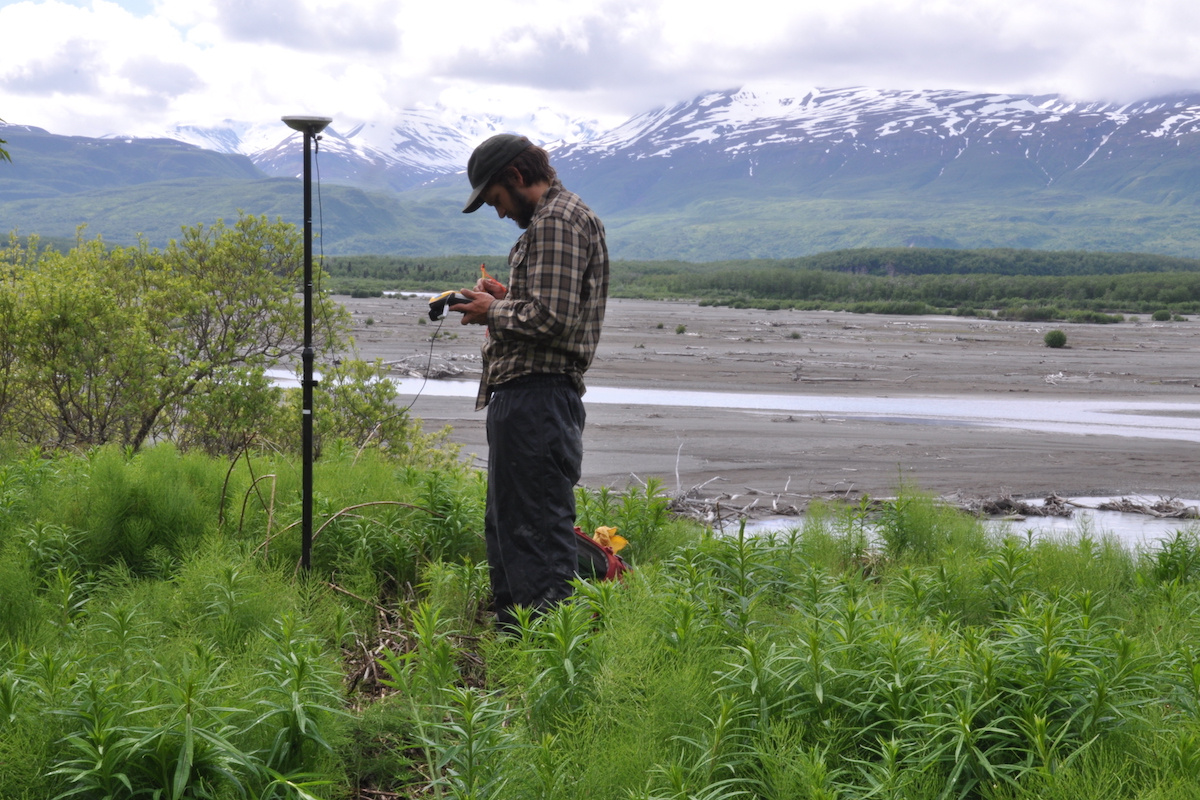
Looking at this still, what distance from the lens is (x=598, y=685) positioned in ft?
10.4

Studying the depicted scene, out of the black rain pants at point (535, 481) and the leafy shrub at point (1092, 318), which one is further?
the leafy shrub at point (1092, 318)

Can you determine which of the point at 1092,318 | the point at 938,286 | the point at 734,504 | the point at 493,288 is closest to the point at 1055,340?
the point at 1092,318

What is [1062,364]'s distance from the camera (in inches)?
1132

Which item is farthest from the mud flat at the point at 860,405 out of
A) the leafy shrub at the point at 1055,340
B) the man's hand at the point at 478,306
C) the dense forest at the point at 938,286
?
the dense forest at the point at 938,286

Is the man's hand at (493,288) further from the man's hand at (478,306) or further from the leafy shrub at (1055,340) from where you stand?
the leafy shrub at (1055,340)

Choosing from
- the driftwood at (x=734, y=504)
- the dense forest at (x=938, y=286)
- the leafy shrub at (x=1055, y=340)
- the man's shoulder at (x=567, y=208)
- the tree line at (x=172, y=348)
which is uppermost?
the man's shoulder at (x=567, y=208)

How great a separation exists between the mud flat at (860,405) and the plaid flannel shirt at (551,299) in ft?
17.0


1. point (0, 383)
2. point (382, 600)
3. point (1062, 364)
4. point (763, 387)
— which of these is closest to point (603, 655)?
point (382, 600)

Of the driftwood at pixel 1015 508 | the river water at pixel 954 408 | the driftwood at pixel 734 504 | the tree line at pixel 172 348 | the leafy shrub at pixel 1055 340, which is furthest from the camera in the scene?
the leafy shrub at pixel 1055 340

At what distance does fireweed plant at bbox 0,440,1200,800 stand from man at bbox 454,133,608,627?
32cm

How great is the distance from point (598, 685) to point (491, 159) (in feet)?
7.38

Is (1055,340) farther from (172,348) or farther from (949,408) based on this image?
(172,348)

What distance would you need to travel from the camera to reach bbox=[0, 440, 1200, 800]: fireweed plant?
2666 millimetres

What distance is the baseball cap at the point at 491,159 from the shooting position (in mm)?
4109
